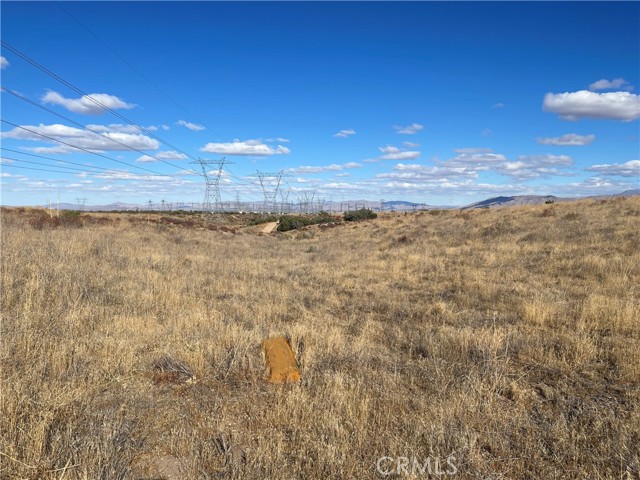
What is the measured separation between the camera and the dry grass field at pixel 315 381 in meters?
3.23

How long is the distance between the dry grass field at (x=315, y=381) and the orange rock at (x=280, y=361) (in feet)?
0.50

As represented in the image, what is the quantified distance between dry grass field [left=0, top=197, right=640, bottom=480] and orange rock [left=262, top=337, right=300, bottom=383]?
15 cm

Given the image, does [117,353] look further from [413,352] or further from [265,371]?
[413,352]

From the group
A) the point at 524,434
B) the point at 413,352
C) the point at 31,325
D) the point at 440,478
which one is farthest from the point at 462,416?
the point at 31,325

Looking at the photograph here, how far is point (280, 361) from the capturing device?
522 cm

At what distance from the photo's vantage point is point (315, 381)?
4738mm

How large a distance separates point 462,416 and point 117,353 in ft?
14.3

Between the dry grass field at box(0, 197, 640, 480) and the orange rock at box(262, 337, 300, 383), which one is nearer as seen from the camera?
the dry grass field at box(0, 197, 640, 480)

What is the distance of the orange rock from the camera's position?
4946 mm

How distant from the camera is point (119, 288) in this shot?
9.44m

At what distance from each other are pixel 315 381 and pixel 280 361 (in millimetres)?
688

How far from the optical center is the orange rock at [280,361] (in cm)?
495

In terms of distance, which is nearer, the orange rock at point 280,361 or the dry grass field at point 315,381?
the dry grass field at point 315,381

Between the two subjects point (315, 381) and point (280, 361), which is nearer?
point (315, 381)
